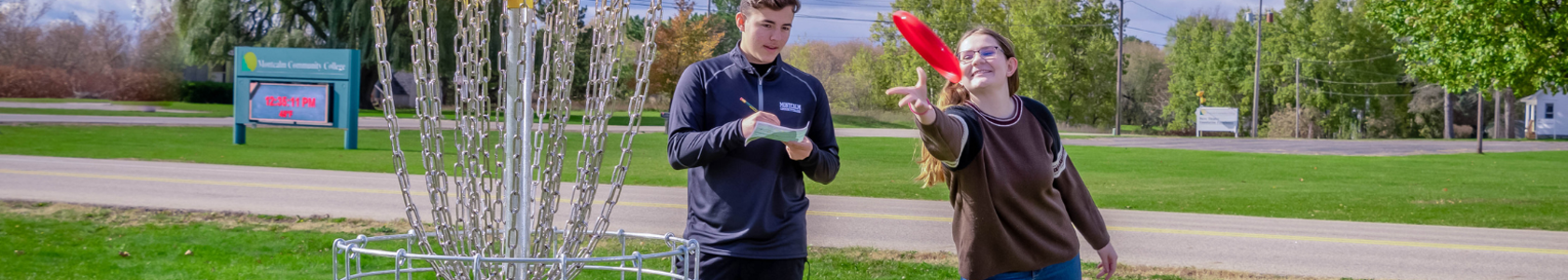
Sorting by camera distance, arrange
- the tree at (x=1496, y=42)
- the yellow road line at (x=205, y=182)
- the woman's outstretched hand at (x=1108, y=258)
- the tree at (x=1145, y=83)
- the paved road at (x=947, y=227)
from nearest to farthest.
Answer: the woman's outstretched hand at (x=1108, y=258) < the paved road at (x=947, y=227) < the tree at (x=1496, y=42) < the yellow road line at (x=205, y=182) < the tree at (x=1145, y=83)

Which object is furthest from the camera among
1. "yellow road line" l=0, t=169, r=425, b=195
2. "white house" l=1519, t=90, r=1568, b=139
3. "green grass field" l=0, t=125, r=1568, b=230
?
"white house" l=1519, t=90, r=1568, b=139

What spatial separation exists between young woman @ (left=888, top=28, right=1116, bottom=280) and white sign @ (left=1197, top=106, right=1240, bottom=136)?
58291mm

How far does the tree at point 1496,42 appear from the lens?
11.9 meters

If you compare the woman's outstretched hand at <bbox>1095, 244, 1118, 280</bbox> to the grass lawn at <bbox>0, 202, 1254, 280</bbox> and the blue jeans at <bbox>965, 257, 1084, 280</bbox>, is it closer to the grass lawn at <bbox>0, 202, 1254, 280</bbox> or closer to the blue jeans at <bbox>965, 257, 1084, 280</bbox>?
the blue jeans at <bbox>965, 257, 1084, 280</bbox>

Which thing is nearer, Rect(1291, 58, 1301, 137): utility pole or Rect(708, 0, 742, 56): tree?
Rect(708, 0, 742, 56): tree

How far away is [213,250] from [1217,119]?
5766cm

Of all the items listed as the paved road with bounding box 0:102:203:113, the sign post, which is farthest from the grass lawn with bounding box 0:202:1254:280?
the paved road with bounding box 0:102:203:113

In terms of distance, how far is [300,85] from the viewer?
859 inches

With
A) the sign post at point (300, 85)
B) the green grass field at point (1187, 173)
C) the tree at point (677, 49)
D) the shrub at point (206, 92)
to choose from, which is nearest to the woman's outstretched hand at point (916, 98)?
the green grass field at point (1187, 173)

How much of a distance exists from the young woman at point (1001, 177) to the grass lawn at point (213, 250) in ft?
11.9

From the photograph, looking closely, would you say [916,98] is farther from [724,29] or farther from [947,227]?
[724,29]

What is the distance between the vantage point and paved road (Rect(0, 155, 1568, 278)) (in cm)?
810

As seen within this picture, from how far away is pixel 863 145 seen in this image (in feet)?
102

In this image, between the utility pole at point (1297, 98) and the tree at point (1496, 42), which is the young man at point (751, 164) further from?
the utility pole at point (1297, 98)
